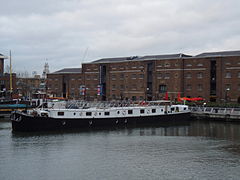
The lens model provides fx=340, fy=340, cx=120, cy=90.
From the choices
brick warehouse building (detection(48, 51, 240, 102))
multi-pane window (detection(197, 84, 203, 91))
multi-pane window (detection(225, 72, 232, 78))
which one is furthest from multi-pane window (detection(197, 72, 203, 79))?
multi-pane window (detection(225, 72, 232, 78))

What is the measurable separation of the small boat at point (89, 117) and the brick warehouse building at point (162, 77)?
19.9m

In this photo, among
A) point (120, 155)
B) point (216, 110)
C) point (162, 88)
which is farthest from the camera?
point (162, 88)

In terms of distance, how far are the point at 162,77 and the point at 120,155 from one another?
53344 millimetres

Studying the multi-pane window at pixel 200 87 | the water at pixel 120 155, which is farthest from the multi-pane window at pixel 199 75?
the water at pixel 120 155

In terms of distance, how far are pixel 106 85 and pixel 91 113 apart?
44.2 metres

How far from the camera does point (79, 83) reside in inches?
3907

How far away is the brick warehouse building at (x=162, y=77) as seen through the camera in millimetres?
73812

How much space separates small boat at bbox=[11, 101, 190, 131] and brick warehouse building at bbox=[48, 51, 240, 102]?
19850 mm

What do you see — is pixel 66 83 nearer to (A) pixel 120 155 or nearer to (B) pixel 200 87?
(B) pixel 200 87

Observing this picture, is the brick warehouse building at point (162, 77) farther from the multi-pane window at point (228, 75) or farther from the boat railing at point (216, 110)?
the boat railing at point (216, 110)

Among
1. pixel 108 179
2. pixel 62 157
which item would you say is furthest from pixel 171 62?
pixel 108 179

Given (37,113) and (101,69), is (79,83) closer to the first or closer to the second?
(101,69)

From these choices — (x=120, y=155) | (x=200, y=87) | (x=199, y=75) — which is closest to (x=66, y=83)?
(x=199, y=75)

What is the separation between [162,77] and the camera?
270ft
